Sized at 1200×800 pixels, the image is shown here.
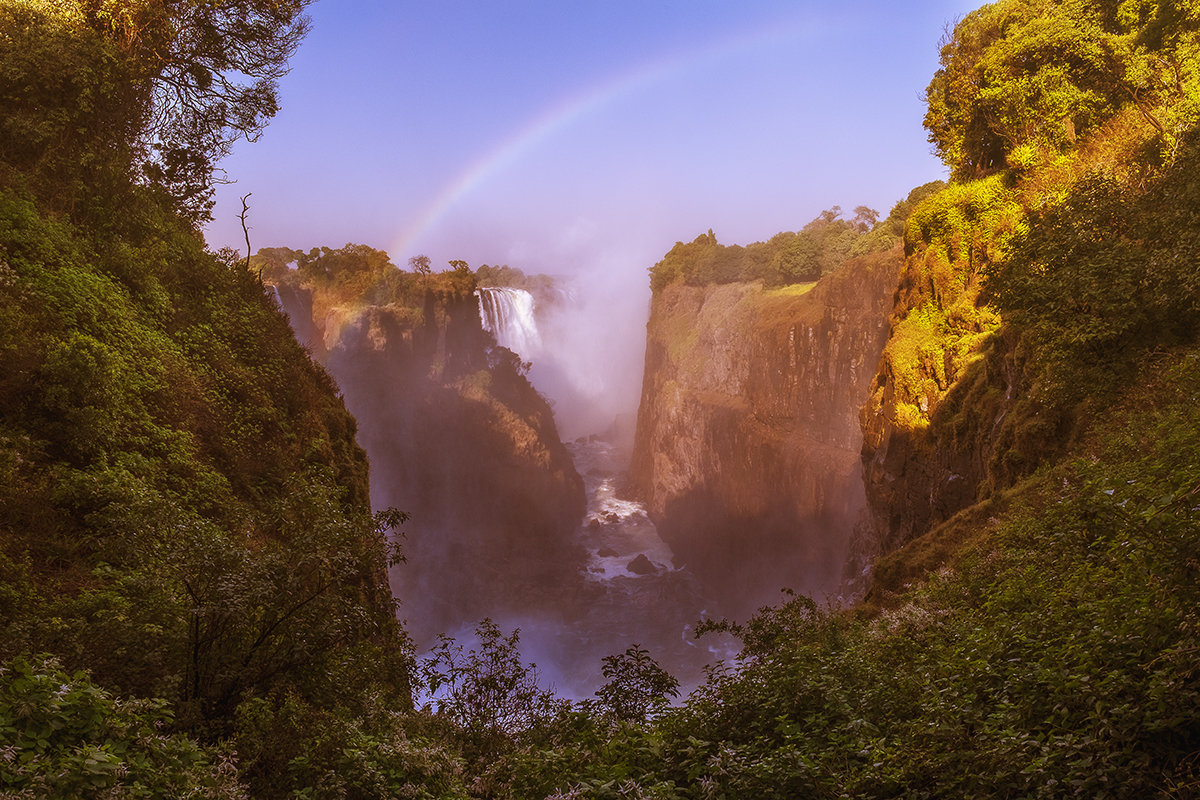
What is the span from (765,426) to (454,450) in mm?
28091

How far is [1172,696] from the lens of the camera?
11.2 ft

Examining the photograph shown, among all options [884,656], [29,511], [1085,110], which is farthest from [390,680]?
[1085,110]

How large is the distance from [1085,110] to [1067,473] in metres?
15.9

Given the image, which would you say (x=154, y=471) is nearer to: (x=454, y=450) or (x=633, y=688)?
(x=633, y=688)

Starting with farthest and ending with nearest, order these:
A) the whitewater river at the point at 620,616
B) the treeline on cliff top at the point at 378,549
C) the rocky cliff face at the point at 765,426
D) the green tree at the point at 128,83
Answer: the rocky cliff face at the point at 765,426 < the whitewater river at the point at 620,616 < the green tree at the point at 128,83 < the treeline on cliff top at the point at 378,549

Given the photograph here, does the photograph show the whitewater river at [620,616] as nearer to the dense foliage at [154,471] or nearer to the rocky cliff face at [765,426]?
the rocky cliff face at [765,426]

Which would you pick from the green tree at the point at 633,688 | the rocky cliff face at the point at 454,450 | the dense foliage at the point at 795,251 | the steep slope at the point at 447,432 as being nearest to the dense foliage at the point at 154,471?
the green tree at the point at 633,688

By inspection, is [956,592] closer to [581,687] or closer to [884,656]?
[884,656]

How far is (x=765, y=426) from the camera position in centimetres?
4859

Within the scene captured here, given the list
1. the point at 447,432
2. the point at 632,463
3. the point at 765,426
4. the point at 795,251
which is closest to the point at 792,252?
the point at 795,251

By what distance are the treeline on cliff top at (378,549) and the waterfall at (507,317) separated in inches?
1984

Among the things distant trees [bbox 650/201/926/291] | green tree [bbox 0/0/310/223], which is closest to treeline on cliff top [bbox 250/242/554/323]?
distant trees [bbox 650/201/926/291]

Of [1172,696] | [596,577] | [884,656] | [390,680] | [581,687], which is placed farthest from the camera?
[596,577]

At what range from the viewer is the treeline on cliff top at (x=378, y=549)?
4.10 meters
